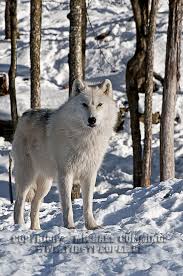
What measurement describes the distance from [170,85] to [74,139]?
6279 millimetres

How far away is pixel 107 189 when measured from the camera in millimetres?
17172

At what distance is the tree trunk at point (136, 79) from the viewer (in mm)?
14555

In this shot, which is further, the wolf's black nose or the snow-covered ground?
the wolf's black nose

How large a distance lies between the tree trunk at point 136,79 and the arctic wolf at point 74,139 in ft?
22.8

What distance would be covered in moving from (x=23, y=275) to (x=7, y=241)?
105 centimetres

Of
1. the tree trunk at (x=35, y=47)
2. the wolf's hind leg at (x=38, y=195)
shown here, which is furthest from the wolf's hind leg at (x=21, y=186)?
the tree trunk at (x=35, y=47)

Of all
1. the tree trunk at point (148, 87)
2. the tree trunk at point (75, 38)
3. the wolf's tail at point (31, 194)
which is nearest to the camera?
the wolf's tail at point (31, 194)

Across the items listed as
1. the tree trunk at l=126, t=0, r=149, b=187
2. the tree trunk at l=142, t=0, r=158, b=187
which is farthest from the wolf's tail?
the tree trunk at l=126, t=0, r=149, b=187

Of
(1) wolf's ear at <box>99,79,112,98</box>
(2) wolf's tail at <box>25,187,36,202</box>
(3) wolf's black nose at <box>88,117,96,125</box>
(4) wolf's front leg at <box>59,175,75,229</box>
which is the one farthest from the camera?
(2) wolf's tail at <box>25,187,36,202</box>

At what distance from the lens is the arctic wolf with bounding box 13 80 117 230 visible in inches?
278

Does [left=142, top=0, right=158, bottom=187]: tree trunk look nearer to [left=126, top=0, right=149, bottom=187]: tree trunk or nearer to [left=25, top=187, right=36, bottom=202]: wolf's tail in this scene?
[left=126, top=0, right=149, bottom=187]: tree trunk

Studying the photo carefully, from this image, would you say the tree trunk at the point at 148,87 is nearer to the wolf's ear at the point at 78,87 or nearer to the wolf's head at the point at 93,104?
the wolf's head at the point at 93,104

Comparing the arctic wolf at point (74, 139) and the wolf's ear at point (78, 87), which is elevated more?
the wolf's ear at point (78, 87)

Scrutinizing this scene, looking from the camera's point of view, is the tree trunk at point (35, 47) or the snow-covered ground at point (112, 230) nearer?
the snow-covered ground at point (112, 230)
